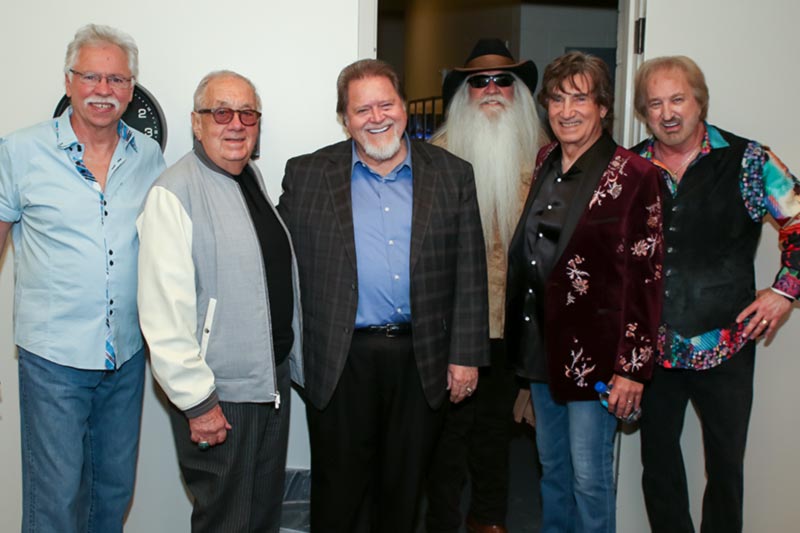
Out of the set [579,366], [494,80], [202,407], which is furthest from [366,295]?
[494,80]

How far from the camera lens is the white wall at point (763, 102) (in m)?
2.74

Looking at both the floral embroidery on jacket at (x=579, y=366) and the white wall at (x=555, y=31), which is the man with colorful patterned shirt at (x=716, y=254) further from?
the white wall at (x=555, y=31)

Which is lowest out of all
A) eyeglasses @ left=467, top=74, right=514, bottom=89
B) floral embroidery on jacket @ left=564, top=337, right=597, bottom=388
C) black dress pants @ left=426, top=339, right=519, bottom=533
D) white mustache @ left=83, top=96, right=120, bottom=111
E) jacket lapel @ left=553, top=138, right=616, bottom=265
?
black dress pants @ left=426, top=339, right=519, bottom=533

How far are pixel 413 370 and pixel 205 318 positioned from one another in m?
0.70

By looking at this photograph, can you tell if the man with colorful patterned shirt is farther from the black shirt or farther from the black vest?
the black shirt

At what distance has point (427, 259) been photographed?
216cm

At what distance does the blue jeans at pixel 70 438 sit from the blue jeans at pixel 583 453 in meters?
1.46

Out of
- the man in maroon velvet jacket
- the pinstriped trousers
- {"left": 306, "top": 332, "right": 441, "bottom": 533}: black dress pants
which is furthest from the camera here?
{"left": 306, "top": 332, "right": 441, "bottom": 533}: black dress pants

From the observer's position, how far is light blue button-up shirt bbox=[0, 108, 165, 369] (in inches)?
81.2

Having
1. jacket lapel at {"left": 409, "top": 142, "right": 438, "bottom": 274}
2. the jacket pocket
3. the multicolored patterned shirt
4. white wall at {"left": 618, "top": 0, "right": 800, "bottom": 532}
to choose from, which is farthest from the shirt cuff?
white wall at {"left": 618, "top": 0, "right": 800, "bottom": 532}

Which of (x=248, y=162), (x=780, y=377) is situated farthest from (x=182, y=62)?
(x=780, y=377)

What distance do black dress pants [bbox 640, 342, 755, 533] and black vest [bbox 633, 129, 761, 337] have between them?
0.18 m

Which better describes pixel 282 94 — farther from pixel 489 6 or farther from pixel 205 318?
pixel 489 6

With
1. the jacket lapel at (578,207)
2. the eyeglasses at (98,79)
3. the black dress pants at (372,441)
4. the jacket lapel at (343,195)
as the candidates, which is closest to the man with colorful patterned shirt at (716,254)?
the jacket lapel at (578,207)
